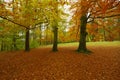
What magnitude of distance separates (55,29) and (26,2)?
6.79 meters

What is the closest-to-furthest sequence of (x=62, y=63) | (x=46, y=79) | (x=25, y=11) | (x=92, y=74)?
(x=46, y=79) < (x=92, y=74) < (x=62, y=63) < (x=25, y=11)

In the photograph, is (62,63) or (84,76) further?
(62,63)

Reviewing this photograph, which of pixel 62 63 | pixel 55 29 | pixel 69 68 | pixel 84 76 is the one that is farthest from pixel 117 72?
pixel 55 29

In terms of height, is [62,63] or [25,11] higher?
[25,11]

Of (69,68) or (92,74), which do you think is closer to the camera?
(92,74)

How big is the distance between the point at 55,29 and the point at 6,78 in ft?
34.5

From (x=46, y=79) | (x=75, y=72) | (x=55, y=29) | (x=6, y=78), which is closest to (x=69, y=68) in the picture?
(x=75, y=72)

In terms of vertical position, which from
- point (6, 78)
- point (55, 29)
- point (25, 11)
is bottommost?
point (6, 78)

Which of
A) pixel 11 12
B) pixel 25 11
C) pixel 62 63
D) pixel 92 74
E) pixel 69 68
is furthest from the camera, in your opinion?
pixel 25 11

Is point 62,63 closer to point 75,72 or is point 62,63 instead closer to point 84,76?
point 75,72

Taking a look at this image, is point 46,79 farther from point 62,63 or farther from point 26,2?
point 26,2

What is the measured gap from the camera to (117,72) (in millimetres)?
9711

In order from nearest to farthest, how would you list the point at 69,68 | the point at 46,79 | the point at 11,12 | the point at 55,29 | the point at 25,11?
the point at 46,79, the point at 69,68, the point at 11,12, the point at 25,11, the point at 55,29

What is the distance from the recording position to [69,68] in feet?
35.3
